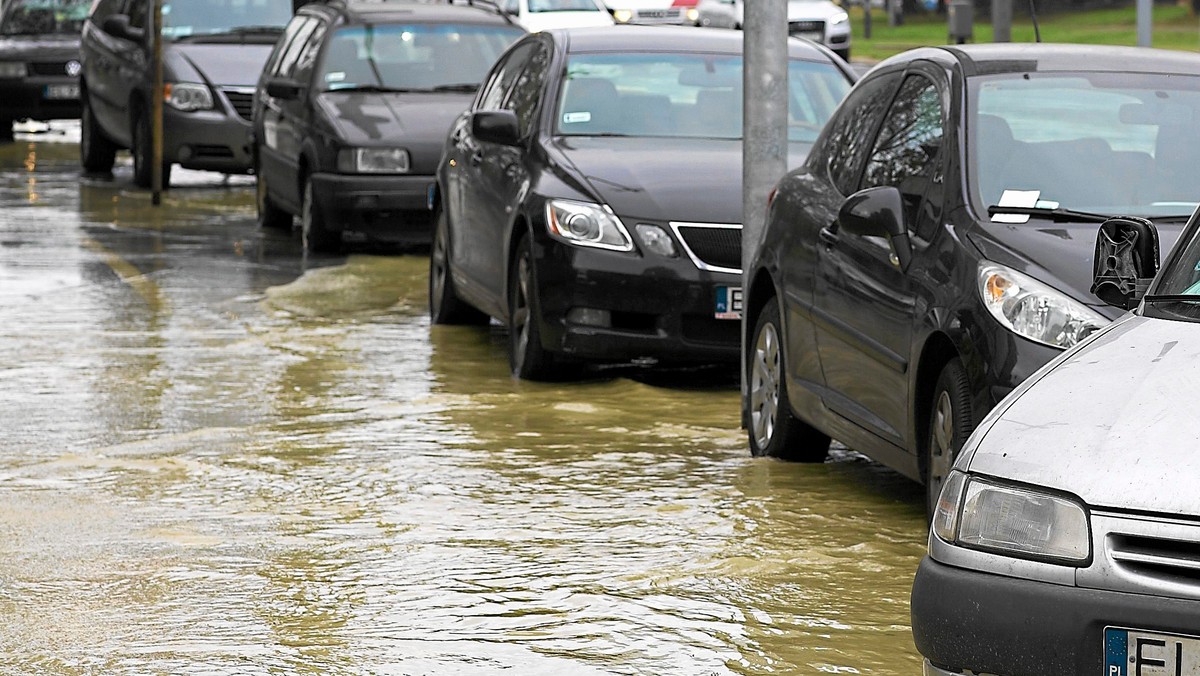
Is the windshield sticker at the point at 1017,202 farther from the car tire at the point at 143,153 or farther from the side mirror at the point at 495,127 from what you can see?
the car tire at the point at 143,153

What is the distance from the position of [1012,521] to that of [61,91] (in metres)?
23.4

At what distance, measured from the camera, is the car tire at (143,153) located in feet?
66.0

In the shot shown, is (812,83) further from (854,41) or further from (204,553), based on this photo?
(854,41)

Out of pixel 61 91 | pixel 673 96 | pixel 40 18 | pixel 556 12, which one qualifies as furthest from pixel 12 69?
pixel 673 96

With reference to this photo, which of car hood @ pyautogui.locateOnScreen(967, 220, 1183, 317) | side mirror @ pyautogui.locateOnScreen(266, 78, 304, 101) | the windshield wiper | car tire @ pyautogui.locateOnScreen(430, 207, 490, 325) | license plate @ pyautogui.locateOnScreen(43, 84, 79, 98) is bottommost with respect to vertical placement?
license plate @ pyautogui.locateOnScreen(43, 84, 79, 98)

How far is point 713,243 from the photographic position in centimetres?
985

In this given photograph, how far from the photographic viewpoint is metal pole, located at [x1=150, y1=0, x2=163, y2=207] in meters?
18.5

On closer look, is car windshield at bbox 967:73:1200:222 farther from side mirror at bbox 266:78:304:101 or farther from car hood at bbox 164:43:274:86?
car hood at bbox 164:43:274:86

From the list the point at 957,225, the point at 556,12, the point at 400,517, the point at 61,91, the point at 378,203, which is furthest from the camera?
the point at 556,12

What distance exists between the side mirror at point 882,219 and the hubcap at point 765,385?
1.33 m

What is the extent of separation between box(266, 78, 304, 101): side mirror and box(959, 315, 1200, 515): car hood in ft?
37.4

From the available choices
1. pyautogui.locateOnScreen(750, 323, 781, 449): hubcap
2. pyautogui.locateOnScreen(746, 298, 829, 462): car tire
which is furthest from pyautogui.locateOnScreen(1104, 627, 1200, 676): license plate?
pyautogui.locateOnScreen(750, 323, 781, 449): hubcap

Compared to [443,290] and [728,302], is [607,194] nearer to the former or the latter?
[728,302]

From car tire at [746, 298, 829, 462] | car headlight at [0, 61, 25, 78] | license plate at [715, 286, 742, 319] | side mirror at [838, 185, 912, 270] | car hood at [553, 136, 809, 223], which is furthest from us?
car headlight at [0, 61, 25, 78]
